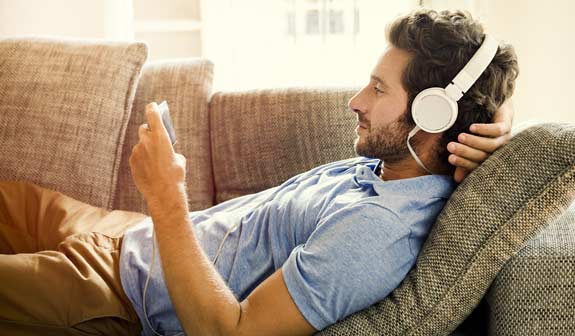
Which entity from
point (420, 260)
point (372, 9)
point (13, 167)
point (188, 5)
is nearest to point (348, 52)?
point (372, 9)

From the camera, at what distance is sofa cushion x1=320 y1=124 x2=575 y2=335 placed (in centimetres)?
110

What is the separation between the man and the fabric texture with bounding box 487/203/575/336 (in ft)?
0.55

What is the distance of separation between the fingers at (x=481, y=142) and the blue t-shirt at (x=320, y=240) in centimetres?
9

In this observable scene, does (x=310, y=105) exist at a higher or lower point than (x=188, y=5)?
lower

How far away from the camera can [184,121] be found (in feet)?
6.25

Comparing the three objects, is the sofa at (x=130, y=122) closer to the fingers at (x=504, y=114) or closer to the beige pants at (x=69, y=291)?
the beige pants at (x=69, y=291)

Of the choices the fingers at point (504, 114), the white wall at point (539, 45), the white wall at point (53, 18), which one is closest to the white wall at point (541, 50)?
the white wall at point (539, 45)

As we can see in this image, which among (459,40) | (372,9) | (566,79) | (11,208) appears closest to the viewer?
(459,40)

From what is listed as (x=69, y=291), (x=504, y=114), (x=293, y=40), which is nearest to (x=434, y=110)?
(x=504, y=114)

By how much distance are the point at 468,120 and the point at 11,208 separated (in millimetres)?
1098

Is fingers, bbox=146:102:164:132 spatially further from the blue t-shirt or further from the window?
the window

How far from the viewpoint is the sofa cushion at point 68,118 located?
1.81 metres

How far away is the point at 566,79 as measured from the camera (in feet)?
7.52

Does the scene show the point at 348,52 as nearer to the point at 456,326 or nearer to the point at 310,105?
the point at 310,105
